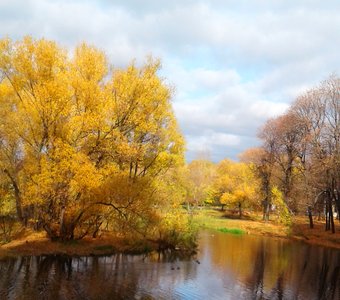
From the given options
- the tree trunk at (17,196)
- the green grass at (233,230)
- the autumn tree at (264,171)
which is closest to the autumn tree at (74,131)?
the tree trunk at (17,196)

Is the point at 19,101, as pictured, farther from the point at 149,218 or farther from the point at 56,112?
the point at 149,218

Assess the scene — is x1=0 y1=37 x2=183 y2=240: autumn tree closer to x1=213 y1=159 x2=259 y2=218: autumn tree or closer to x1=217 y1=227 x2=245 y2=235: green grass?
x1=217 y1=227 x2=245 y2=235: green grass

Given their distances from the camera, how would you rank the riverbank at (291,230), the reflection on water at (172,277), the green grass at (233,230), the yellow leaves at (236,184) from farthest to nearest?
1. the yellow leaves at (236,184)
2. the green grass at (233,230)
3. the riverbank at (291,230)
4. the reflection on water at (172,277)

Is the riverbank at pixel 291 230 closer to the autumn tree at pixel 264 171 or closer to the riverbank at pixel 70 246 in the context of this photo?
the autumn tree at pixel 264 171

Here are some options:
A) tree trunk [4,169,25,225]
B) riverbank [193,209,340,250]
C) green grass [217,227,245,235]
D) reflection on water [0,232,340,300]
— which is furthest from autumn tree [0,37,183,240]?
green grass [217,227,245,235]

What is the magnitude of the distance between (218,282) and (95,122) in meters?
14.9

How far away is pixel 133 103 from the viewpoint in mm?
32594

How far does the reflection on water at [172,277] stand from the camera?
21.9 m

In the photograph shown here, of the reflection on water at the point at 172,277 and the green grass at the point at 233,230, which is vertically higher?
the green grass at the point at 233,230

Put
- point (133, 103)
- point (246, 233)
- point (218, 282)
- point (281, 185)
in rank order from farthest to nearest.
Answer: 1. point (281, 185)
2. point (246, 233)
3. point (133, 103)
4. point (218, 282)

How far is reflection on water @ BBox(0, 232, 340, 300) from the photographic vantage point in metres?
21.9

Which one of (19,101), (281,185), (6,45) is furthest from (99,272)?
(281,185)

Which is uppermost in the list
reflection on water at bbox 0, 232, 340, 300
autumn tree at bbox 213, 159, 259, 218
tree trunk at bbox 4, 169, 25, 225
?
autumn tree at bbox 213, 159, 259, 218

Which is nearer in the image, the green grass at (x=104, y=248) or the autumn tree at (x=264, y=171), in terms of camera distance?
the green grass at (x=104, y=248)
